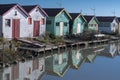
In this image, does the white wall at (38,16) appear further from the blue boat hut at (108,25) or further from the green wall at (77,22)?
the blue boat hut at (108,25)

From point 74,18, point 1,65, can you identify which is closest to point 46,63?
point 1,65

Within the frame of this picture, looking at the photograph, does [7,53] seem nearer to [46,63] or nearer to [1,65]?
[1,65]

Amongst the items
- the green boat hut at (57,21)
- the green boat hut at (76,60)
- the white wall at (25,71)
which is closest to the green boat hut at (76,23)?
the green boat hut at (57,21)

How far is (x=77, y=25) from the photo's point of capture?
4706 centimetres

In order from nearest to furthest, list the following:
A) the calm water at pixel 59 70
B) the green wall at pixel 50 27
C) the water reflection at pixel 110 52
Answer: the calm water at pixel 59 70, the water reflection at pixel 110 52, the green wall at pixel 50 27

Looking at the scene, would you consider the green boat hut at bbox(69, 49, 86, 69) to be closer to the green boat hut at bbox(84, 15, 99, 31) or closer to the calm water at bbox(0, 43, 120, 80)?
the calm water at bbox(0, 43, 120, 80)

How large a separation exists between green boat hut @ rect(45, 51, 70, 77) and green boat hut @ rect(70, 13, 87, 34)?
13566mm

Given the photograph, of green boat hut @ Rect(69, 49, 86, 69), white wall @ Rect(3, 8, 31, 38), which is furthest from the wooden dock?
white wall @ Rect(3, 8, 31, 38)

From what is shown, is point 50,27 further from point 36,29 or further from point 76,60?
point 76,60

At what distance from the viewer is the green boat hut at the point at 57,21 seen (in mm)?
40469

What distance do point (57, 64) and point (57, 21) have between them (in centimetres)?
1619

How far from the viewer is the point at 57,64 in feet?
84.2

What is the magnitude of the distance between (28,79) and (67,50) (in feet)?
53.8

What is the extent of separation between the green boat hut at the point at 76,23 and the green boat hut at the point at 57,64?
1357 centimetres
